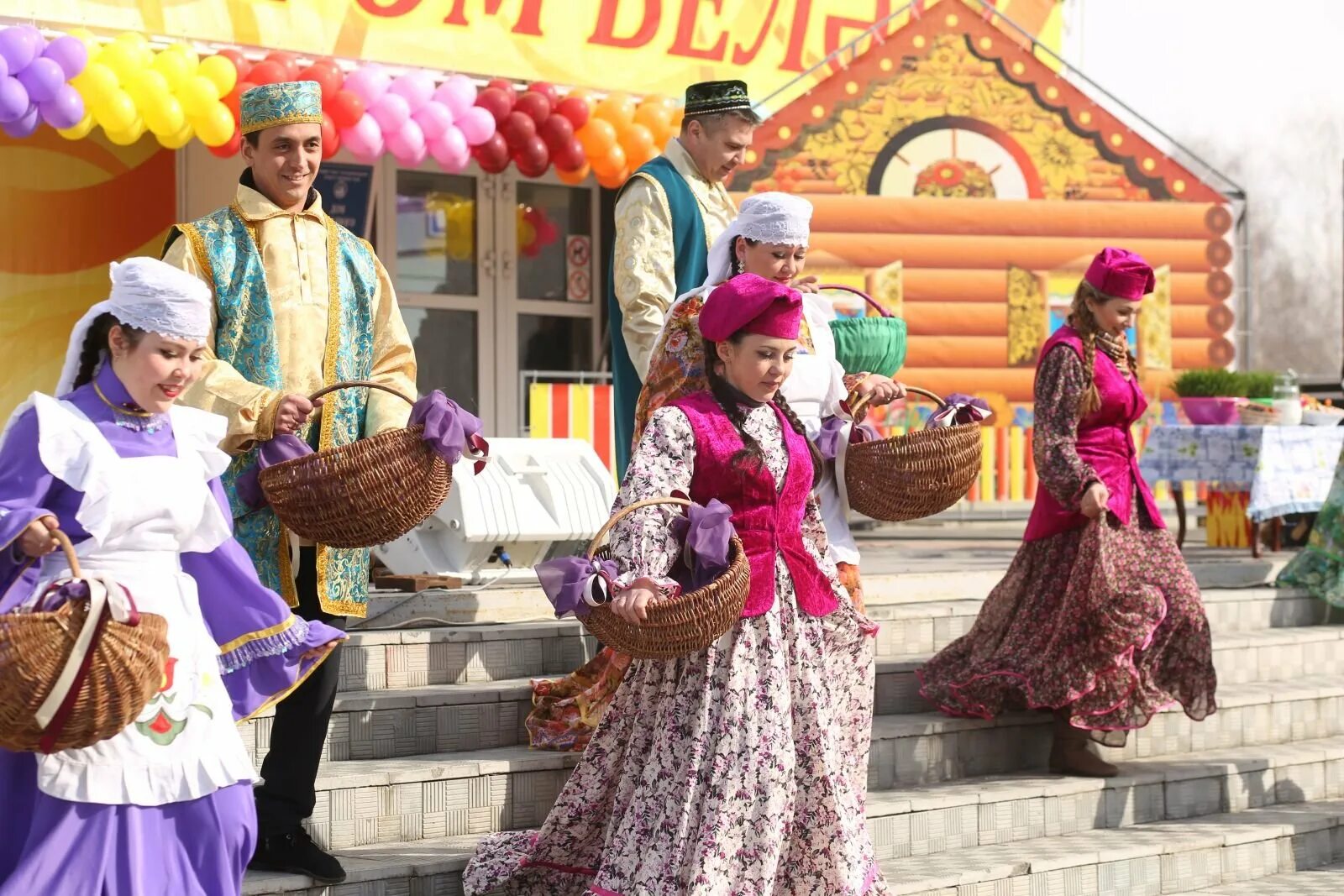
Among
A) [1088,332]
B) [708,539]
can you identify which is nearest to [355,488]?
[708,539]

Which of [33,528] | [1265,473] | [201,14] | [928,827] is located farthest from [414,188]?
[33,528]

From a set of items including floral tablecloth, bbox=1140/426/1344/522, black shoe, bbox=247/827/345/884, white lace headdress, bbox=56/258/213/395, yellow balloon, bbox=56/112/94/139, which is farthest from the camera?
floral tablecloth, bbox=1140/426/1344/522

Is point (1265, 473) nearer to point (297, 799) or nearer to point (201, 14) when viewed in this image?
point (201, 14)

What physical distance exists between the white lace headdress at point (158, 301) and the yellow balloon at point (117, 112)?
14.7ft

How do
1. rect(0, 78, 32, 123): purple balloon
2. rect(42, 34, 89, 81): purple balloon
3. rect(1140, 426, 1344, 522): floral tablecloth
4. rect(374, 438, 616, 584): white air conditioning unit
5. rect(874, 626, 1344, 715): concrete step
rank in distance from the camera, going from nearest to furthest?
rect(374, 438, 616, 584): white air conditioning unit, rect(874, 626, 1344, 715): concrete step, rect(0, 78, 32, 123): purple balloon, rect(42, 34, 89, 81): purple balloon, rect(1140, 426, 1344, 522): floral tablecloth

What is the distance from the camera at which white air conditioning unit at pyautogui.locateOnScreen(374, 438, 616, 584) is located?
6.46 metres

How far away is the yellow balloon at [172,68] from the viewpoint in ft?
25.2

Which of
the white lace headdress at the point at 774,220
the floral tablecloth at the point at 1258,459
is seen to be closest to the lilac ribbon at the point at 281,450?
the white lace headdress at the point at 774,220

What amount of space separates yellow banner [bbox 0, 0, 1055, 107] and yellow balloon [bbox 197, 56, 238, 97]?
60 cm

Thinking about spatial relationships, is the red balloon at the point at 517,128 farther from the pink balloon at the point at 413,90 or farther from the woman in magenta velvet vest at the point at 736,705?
the woman in magenta velvet vest at the point at 736,705

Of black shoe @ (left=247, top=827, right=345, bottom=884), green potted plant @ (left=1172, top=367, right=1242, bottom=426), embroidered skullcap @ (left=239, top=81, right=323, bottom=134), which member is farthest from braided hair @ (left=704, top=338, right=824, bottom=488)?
green potted plant @ (left=1172, top=367, right=1242, bottom=426)

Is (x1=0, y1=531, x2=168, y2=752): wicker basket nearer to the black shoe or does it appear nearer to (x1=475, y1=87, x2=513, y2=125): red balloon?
the black shoe

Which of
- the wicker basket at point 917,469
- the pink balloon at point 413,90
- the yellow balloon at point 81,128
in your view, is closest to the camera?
the wicker basket at point 917,469

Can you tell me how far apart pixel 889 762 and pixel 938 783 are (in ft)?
0.69
